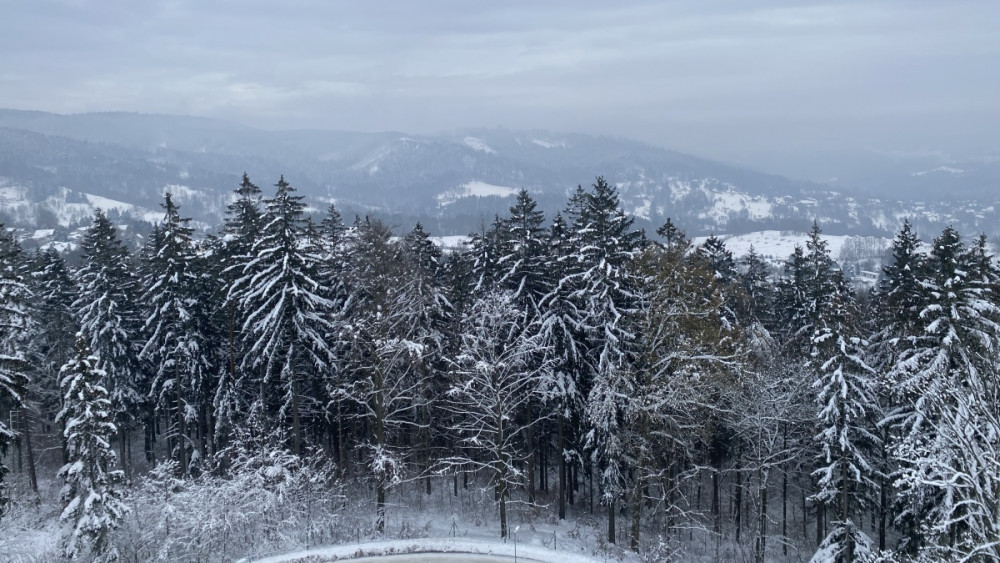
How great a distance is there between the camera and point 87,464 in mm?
20938

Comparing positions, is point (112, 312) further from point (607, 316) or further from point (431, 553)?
point (607, 316)

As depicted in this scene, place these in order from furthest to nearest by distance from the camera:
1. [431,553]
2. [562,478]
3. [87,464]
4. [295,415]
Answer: [562,478] → [295,415] → [431,553] → [87,464]

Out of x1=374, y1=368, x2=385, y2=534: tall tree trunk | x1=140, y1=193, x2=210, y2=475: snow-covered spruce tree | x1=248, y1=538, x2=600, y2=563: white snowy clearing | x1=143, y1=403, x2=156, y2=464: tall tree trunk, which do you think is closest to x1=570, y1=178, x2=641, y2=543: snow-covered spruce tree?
x1=248, y1=538, x2=600, y2=563: white snowy clearing

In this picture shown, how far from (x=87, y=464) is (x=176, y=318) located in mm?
10128

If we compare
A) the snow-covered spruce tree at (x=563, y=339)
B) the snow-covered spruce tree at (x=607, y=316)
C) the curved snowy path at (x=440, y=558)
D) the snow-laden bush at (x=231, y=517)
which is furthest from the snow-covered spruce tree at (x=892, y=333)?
the snow-laden bush at (x=231, y=517)

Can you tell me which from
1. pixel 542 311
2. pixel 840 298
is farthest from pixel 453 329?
pixel 840 298

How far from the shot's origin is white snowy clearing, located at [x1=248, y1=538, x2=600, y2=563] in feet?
73.8

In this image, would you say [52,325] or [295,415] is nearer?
[295,415]

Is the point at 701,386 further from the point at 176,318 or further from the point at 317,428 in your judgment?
the point at 176,318

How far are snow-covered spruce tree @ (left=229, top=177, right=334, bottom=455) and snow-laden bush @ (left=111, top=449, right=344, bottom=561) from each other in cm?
222

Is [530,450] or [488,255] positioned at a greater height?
[488,255]

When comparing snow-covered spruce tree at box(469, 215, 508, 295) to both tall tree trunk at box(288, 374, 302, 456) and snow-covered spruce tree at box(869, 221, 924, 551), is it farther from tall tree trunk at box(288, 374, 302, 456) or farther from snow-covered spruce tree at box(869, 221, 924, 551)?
snow-covered spruce tree at box(869, 221, 924, 551)

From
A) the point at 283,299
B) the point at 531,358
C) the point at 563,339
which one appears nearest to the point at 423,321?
the point at 531,358

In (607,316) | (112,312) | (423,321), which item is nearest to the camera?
→ (607,316)
